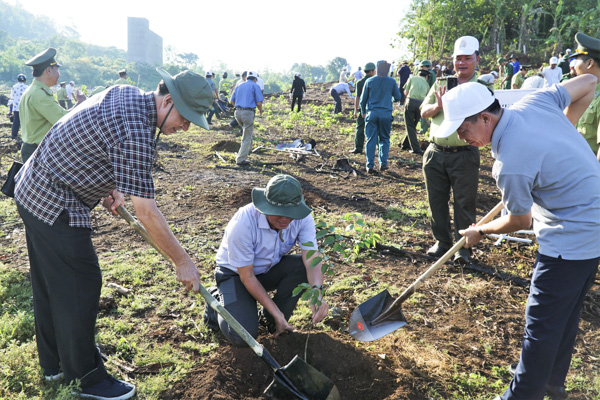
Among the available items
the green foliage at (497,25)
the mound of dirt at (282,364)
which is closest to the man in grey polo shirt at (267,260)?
the mound of dirt at (282,364)

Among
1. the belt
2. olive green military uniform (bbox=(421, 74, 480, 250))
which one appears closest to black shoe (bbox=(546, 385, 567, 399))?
olive green military uniform (bbox=(421, 74, 480, 250))

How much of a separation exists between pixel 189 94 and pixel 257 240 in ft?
4.08

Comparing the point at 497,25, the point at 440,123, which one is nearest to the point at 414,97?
the point at 440,123

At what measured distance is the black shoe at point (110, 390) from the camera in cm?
261

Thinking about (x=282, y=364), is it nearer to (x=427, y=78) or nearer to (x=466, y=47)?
(x=466, y=47)

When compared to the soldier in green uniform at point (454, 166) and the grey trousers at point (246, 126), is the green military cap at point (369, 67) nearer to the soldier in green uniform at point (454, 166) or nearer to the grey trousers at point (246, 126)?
the grey trousers at point (246, 126)

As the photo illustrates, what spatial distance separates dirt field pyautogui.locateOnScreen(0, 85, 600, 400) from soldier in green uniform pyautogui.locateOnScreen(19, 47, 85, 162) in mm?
1426

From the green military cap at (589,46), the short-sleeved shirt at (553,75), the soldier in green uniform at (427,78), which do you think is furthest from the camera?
the short-sleeved shirt at (553,75)

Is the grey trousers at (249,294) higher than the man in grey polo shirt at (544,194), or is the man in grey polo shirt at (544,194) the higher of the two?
the man in grey polo shirt at (544,194)

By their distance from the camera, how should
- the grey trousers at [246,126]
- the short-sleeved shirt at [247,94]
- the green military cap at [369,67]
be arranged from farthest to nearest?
the grey trousers at [246,126] → the short-sleeved shirt at [247,94] → the green military cap at [369,67]

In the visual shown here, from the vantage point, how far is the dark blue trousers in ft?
7.24

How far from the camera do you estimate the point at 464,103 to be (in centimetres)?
218

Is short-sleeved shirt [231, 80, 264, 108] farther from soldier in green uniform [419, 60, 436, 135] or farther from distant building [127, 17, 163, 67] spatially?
distant building [127, 17, 163, 67]

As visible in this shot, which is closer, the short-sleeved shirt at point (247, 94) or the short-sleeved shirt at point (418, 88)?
the short-sleeved shirt at point (247, 94)
